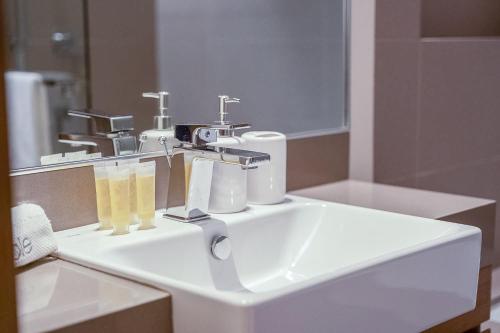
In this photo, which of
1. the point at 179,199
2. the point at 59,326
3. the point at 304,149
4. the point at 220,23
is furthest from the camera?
the point at 304,149

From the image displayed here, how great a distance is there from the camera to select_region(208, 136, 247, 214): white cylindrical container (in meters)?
1.27

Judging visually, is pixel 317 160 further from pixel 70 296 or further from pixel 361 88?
pixel 70 296

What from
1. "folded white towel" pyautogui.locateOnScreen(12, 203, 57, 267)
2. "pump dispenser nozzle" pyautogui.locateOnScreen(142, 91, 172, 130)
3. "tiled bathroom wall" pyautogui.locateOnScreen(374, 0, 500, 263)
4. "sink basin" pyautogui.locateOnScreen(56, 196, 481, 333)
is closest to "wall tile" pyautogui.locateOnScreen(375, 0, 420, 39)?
"tiled bathroom wall" pyautogui.locateOnScreen(374, 0, 500, 263)

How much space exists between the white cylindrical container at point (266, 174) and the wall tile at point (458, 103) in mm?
Answer: 576

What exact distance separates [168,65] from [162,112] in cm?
10

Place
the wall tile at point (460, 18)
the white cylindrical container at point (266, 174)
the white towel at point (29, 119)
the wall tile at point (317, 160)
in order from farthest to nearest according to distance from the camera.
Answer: the wall tile at point (460, 18)
the wall tile at point (317, 160)
the white cylindrical container at point (266, 174)
the white towel at point (29, 119)

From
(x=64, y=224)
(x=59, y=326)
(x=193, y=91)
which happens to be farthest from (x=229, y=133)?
(x=59, y=326)

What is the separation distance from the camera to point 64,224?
1188 mm

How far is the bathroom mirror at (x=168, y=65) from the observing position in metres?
1.14

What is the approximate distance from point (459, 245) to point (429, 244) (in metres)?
0.08

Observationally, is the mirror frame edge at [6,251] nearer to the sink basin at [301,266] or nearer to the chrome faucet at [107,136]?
the sink basin at [301,266]

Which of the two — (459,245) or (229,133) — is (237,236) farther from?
(459,245)

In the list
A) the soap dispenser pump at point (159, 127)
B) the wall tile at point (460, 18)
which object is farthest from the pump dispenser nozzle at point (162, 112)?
the wall tile at point (460, 18)

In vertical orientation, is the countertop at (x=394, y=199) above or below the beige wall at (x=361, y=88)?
below
